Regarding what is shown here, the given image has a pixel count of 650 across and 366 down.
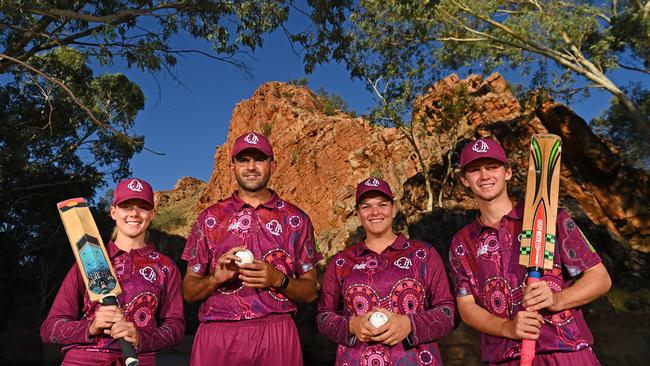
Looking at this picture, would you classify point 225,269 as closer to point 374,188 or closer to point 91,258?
point 91,258

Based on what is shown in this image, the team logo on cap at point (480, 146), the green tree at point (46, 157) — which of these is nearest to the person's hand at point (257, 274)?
the team logo on cap at point (480, 146)

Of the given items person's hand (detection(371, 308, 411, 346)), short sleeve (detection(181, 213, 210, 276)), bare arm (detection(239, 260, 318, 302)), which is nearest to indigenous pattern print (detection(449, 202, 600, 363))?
person's hand (detection(371, 308, 411, 346))

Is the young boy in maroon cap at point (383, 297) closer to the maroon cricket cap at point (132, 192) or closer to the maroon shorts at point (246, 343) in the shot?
the maroon shorts at point (246, 343)

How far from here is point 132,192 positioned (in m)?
3.35

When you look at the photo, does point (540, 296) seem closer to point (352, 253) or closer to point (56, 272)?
point (352, 253)

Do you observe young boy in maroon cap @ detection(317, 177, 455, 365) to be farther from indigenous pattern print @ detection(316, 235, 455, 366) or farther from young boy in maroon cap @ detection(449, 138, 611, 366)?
young boy in maroon cap @ detection(449, 138, 611, 366)

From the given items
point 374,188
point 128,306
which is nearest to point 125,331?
point 128,306

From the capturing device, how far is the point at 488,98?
27750mm

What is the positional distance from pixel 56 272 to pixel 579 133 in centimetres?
2367

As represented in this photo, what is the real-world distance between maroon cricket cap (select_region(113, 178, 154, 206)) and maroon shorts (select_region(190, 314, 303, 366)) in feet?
3.14

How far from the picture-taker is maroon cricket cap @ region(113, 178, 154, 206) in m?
3.33

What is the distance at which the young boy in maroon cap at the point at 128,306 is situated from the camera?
289 cm

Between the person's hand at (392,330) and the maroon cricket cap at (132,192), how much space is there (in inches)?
67.4

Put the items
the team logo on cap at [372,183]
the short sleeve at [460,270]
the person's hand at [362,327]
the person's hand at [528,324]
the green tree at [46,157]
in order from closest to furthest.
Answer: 1. the person's hand at [528,324]
2. the person's hand at [362,327]
3. the short sleeve at [460,270]
4. the team logo on cap at [372,183]
5. the green tree at [46,157]
